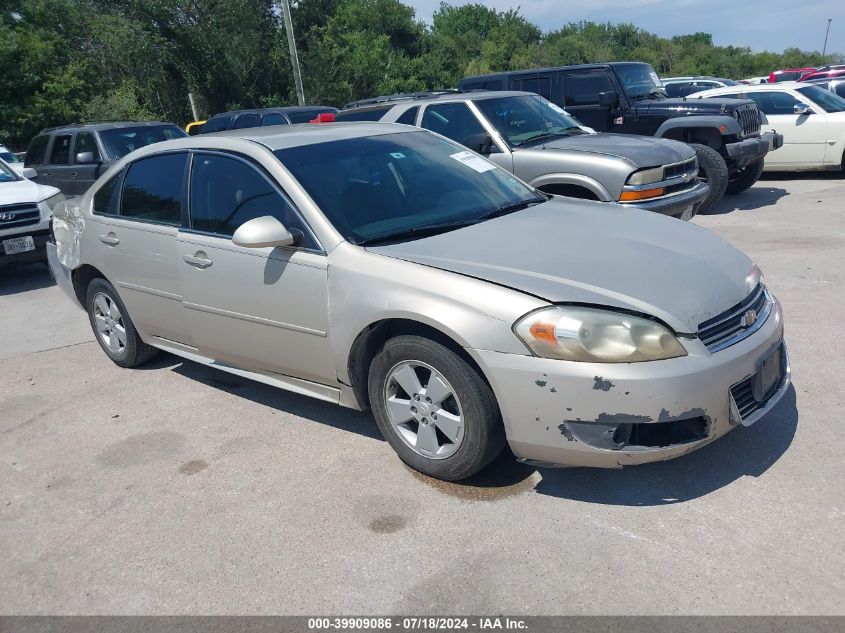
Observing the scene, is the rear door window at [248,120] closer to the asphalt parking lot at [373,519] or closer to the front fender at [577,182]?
the front fender at [577,182]

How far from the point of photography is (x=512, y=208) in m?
4.38

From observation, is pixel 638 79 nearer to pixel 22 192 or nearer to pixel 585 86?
pixel 585 86

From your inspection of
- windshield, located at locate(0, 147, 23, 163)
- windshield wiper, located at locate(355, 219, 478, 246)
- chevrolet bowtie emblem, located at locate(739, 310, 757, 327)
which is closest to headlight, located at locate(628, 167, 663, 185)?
windshield wiper, located at locate(355, 219, 478, 246)

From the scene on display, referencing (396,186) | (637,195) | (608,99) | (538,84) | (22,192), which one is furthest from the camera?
(538,84)

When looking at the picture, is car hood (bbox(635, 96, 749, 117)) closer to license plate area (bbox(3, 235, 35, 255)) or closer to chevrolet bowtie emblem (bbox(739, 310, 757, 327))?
chevrolet bowtie emblem (bbox(739, 310, 757, 327))

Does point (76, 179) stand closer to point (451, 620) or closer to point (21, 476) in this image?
point (21, 476)

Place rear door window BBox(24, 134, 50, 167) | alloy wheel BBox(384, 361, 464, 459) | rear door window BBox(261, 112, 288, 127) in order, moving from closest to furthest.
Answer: alloy wheel BBox(384, 361, 464, 459) → rear door window BBox(24, 134, 50, 167) → rear door window BBox(261, 112, 288, 127)

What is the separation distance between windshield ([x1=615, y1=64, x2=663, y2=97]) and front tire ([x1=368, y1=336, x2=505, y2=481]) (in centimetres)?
848

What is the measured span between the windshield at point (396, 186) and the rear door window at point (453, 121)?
3.44 metres

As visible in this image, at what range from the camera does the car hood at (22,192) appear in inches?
347

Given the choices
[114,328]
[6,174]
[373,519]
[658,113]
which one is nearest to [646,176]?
[658,113]

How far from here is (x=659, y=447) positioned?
10.2 ft

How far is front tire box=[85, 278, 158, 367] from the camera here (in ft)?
17.6

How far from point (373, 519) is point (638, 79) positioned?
9549mm
